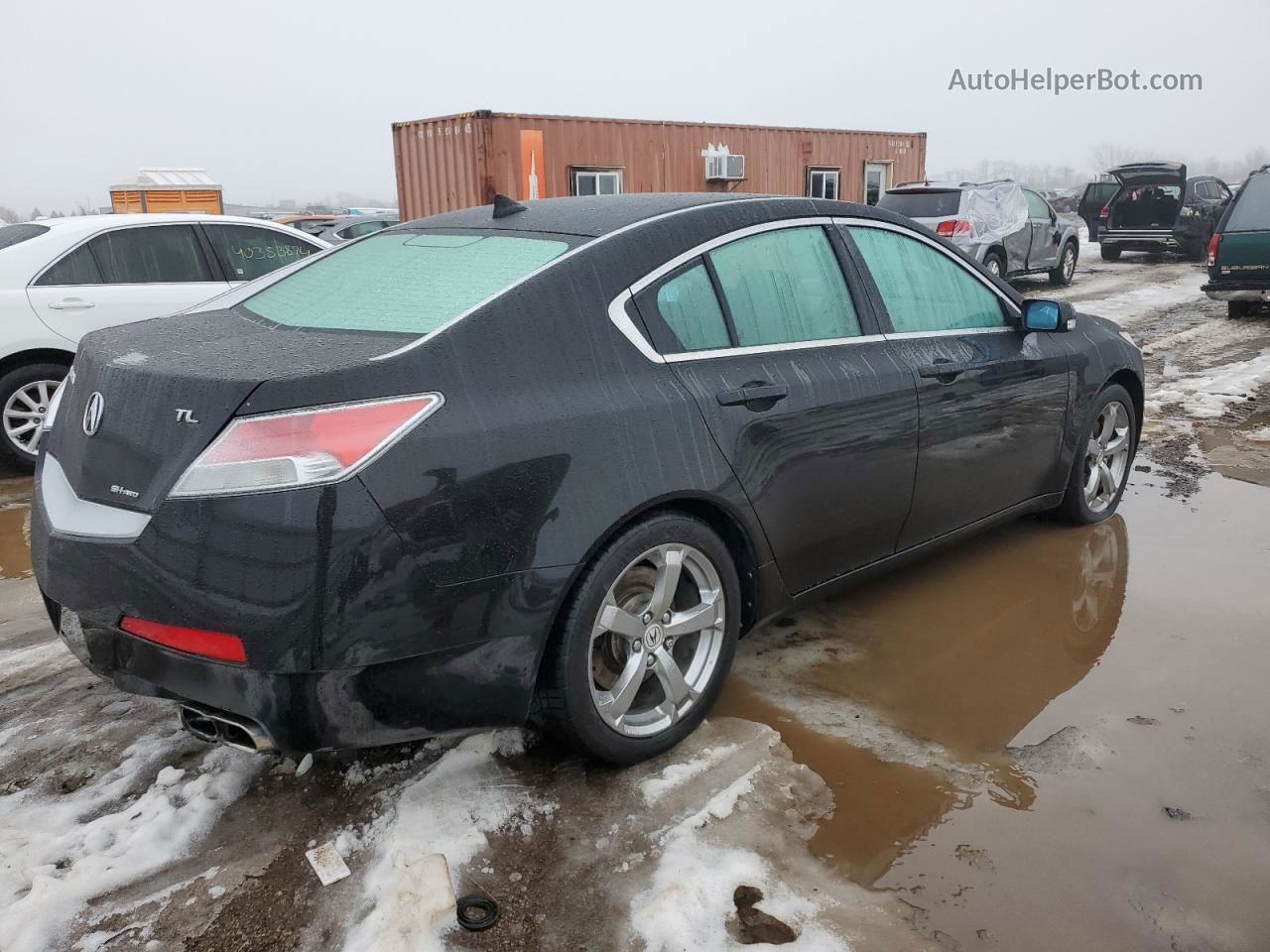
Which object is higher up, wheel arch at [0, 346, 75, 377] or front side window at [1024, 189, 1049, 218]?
front side window at [1024, 189, 1049, 218]

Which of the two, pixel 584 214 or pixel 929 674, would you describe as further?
pixel 929 674

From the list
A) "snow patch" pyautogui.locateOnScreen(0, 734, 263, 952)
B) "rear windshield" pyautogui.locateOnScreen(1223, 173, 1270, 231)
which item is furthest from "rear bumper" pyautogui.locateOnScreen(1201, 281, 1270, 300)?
"snow patch" pyautogui.locateOnScreen(0, 734, 263, 952)

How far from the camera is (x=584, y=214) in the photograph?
3.05 meters

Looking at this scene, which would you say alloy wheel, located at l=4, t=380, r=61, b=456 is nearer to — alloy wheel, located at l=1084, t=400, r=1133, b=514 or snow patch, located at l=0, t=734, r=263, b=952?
snow patch, located at l=0, t=734, r=263, b=952

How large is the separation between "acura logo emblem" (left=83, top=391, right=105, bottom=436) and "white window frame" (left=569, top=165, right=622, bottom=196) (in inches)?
524

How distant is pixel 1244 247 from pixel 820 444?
9893mm

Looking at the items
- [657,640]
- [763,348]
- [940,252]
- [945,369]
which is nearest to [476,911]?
[657,640]

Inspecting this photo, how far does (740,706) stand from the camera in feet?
10.5

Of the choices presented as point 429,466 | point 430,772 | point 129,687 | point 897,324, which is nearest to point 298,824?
point 430,772

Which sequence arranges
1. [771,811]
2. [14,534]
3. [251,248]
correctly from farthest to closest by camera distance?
[251,248], [14,534], [771,811]

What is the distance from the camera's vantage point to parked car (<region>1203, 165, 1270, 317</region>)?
1072 cm

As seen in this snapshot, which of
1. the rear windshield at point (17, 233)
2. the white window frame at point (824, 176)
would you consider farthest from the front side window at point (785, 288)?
the white window frame at point (824, 176)

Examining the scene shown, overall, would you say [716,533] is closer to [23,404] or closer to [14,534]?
[14,534]

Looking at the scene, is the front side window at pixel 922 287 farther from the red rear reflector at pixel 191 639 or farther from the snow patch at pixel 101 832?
the snow patch at pixel 101 832
